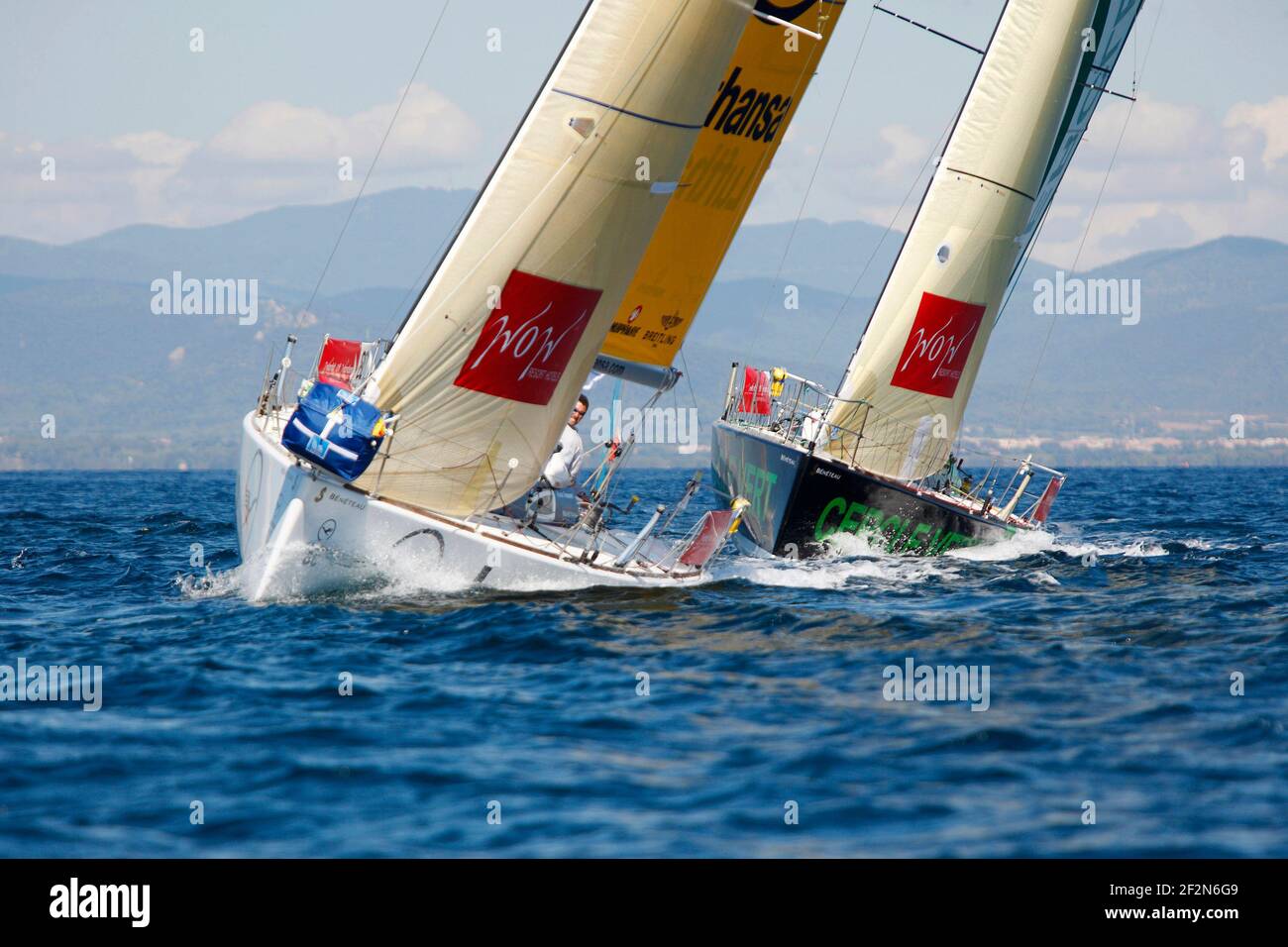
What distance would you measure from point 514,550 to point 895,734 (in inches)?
A: 196

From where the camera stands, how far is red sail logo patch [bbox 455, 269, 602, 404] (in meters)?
13.0

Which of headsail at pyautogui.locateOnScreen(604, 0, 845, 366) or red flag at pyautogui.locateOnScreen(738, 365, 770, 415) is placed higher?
headsail at pyautogui.locateOnScreen(604, 0, 845, 366)

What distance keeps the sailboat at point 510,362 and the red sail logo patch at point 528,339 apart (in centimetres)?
1

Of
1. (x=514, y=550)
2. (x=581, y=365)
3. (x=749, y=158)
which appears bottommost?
(x=514, y=550)

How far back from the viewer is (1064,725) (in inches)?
364

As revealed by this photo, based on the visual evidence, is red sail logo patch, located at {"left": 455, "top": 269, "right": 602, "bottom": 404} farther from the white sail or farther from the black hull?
the black hull

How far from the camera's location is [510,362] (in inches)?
522

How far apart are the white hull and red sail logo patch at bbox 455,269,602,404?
130 cm

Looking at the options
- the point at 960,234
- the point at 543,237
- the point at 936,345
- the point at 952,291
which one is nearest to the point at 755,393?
the point at 936,345

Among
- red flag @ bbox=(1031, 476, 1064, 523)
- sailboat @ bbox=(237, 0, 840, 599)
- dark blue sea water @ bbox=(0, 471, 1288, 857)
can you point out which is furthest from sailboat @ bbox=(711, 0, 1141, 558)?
sailboat @ bbox=(237, 0, 840, 599)
